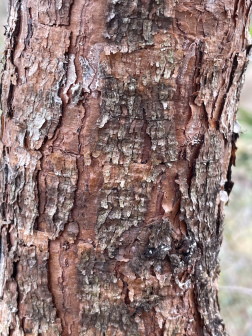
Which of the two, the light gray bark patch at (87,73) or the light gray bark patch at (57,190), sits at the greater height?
the light gray bark patch at (87,73)

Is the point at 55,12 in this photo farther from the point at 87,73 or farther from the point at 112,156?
the point at 112,156

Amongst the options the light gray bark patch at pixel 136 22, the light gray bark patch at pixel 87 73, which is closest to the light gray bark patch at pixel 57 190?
the light gray bark patch at pixel 87 73

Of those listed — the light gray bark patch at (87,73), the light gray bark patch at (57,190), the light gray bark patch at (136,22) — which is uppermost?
the light gray bark patch at (136,22)

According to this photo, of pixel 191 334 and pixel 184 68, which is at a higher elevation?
pixel 184 68

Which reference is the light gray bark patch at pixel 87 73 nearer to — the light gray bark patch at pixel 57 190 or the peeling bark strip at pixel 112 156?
the peeling bark strip at pixel 112 156

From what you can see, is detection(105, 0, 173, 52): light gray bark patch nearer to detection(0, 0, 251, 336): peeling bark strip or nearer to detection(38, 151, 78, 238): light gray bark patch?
detection(0, 0, 251, 336): peeling bark strip

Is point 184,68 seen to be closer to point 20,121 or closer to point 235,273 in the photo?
point 20,121

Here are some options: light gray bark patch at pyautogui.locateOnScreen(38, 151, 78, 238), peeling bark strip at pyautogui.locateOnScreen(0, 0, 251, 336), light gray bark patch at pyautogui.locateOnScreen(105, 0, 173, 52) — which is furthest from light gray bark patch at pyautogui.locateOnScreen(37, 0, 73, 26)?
light gray bark patch at pyautogui.locateOnScreen(38, 151, 78, 238)

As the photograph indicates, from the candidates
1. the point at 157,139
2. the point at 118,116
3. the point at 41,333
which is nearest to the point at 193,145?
the point at 157,139
